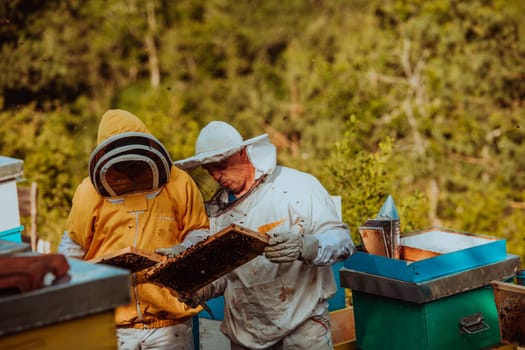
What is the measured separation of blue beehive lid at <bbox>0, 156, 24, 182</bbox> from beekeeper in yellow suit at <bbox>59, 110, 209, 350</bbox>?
141 cm

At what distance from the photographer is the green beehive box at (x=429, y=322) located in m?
4.08

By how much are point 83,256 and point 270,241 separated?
3.74 ft

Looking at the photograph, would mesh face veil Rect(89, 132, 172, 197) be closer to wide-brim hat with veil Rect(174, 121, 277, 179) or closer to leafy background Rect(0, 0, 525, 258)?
wide-brim hat with veil Rect(174, 121, 277, 179)

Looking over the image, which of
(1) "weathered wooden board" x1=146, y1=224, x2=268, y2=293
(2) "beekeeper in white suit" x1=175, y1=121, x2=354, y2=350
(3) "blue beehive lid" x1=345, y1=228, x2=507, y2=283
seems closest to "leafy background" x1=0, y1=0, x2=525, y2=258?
(3) "blue beehive lid" x1=345, y1=228, x2=507, y2=283

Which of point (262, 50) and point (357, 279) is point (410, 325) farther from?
point (262, 50)

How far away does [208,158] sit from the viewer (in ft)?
12.0

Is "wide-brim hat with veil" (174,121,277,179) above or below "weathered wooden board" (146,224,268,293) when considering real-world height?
above

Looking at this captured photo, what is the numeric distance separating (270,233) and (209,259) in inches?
14.0

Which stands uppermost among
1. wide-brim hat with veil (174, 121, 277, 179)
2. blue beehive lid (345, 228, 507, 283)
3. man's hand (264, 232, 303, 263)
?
wide-brim hat with veil (174, 121, 277, 179)

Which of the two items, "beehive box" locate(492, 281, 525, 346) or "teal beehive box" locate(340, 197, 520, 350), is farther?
"teal beehive box" locate(340, 197, 520, 350)

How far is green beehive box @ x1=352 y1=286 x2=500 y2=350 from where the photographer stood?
13.4 feet

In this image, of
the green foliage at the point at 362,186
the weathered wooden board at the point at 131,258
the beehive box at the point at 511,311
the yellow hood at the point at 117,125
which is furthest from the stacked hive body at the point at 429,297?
the green foliage at the point at 362,186

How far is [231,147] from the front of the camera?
3652 millimetres

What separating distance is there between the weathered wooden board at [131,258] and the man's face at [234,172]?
1.60 feet
